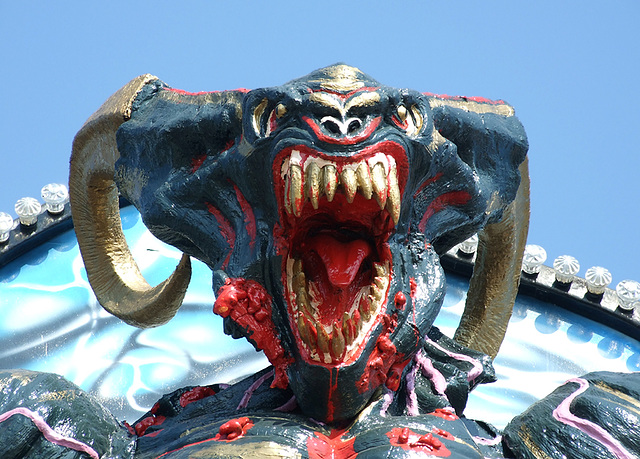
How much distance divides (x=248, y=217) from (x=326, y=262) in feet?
1.24

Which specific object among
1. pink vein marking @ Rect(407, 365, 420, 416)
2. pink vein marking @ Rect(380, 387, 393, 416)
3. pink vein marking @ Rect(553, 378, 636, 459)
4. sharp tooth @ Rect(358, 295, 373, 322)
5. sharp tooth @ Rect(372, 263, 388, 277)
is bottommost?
pink vein marking @ Rect(407, 365, 420, 416)

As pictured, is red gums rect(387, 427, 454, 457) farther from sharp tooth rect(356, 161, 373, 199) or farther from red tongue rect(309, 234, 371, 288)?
sharp tooth rect(356, 161, 373, 199)

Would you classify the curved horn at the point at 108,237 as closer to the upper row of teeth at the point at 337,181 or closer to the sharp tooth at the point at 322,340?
the upper row of teeth at the point at 337,181

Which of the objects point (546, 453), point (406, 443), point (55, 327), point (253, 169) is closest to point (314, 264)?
point (253, 169)

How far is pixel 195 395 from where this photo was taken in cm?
461

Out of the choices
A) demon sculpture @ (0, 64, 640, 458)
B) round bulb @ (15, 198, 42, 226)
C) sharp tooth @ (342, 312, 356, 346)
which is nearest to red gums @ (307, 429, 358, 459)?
demon sculpture @ (0, 64, 640, 458)

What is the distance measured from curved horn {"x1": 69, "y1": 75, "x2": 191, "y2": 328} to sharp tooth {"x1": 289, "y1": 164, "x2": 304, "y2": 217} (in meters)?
1.29

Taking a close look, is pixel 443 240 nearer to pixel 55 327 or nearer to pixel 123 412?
pixel 123 412

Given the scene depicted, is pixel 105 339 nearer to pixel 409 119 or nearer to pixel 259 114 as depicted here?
pixel 259 114

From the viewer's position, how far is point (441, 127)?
436 cm

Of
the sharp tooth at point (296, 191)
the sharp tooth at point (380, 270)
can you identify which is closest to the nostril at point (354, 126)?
the sharp tooth at point (296, 191)

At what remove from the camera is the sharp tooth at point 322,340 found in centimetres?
384

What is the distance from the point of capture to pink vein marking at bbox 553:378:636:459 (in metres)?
4.07

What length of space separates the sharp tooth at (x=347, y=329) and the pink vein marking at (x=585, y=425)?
969mm
